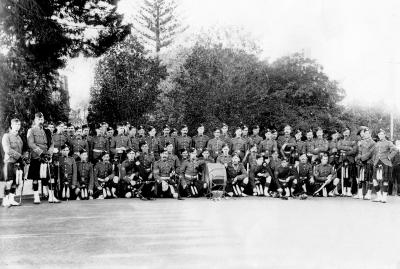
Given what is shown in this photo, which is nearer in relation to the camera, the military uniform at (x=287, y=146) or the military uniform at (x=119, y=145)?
the military uniform at (x=119, y=145)

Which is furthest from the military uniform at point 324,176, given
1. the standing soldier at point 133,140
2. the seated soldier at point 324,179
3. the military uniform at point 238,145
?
the standing soldier at point 133,140

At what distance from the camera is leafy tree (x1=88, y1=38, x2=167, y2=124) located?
19891mm

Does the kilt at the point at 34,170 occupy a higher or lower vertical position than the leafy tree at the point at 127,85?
lower

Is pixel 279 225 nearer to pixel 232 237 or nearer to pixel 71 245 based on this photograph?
pixel 232 237

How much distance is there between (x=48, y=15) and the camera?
54.9ft

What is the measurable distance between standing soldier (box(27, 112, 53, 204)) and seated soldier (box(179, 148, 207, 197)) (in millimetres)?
3404

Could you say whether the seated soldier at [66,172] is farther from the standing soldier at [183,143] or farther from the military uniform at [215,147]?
the military uniform at [215,147]

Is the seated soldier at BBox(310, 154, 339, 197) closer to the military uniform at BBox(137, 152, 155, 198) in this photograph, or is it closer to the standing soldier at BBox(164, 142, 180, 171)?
the standing soldier at BBox(164, 142, 180, 171)

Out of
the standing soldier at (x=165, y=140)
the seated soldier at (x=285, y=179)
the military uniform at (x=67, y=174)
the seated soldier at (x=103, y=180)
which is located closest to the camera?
the military uniform at (x=67, y=174)

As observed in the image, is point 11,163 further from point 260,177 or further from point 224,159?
point 260,177

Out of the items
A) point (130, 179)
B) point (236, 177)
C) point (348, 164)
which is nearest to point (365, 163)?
point (348, 164)

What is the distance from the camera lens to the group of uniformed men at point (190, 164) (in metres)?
11.8

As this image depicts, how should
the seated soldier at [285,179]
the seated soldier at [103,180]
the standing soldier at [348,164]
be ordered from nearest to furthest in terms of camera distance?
the seated soldier at [103,180]
the seated soldier at [285,179]
the standing soldier at [348,164]

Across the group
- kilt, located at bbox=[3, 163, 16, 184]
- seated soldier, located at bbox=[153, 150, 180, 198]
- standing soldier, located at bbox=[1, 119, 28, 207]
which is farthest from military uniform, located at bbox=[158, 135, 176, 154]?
kilt, located at bbox=[3, 163, 16, 184]
